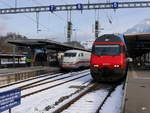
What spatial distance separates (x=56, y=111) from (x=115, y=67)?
8.99m

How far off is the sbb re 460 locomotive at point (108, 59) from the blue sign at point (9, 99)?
11.2 m

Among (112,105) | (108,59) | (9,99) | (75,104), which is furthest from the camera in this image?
(108,59)

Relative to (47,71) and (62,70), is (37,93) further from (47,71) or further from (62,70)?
(62,70)

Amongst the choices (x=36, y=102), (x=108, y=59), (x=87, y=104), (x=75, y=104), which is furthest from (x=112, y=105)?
(x=108, y=59)

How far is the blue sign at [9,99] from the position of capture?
7157mm

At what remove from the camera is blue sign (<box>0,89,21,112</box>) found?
716 cm

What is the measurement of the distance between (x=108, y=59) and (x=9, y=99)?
12.0 m

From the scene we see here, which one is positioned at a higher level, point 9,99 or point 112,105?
point 9,99

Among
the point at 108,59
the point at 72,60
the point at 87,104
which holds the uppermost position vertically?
the point at 108,59

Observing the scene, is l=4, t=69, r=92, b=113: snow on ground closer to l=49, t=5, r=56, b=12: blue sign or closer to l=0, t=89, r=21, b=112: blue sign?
l=0, t=89, r=21, b=112: blue sign

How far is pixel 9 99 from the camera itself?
7.48 m

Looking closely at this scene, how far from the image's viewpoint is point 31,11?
3184 cm

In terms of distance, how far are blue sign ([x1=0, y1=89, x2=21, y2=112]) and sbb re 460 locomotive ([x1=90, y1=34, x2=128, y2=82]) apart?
441 inches

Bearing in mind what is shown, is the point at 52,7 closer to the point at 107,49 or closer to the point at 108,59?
the point at 107,49
